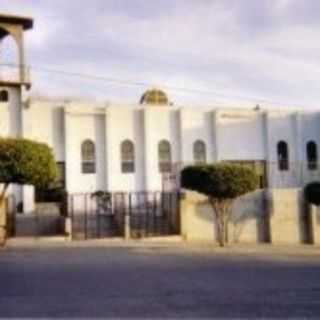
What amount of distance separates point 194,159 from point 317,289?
2335 centimetres

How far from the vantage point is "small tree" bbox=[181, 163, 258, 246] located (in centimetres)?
2286

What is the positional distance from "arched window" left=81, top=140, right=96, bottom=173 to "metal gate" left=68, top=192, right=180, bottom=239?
383 cm

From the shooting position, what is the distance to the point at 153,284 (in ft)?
44.1

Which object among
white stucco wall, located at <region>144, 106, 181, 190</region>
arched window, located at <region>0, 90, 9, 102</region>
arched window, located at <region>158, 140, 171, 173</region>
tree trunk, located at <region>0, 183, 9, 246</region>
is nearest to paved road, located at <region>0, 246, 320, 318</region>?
tree trunk, located at <region>0, 183, 9, 246</region>

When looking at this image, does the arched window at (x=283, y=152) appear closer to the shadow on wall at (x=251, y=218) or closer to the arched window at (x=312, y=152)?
the arched window at (x=312, y=152)

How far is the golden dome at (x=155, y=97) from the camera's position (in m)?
40.1

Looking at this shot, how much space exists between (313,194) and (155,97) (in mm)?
15497

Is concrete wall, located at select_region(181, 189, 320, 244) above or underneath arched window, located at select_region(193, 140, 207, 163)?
underneath

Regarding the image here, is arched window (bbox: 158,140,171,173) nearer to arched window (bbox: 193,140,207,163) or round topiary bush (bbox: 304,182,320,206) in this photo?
arched window (bbox: 193,140,207,163)

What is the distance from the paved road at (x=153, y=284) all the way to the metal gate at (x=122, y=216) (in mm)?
5462

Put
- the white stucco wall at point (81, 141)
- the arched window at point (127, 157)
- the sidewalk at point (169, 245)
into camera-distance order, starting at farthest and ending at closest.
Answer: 1. the arched window at point (127, 157)
2. the white stucco wall at point (81, 141)
3. the sidewalk at point (169, 245)

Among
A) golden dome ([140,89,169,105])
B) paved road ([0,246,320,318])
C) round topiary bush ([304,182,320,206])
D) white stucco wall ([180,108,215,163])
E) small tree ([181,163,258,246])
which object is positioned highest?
golden dome ([140,89,169,105])

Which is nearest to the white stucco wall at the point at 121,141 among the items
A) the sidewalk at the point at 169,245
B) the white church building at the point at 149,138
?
the white church building at the point at 149,138

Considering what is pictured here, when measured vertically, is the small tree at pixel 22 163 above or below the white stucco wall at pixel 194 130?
below
